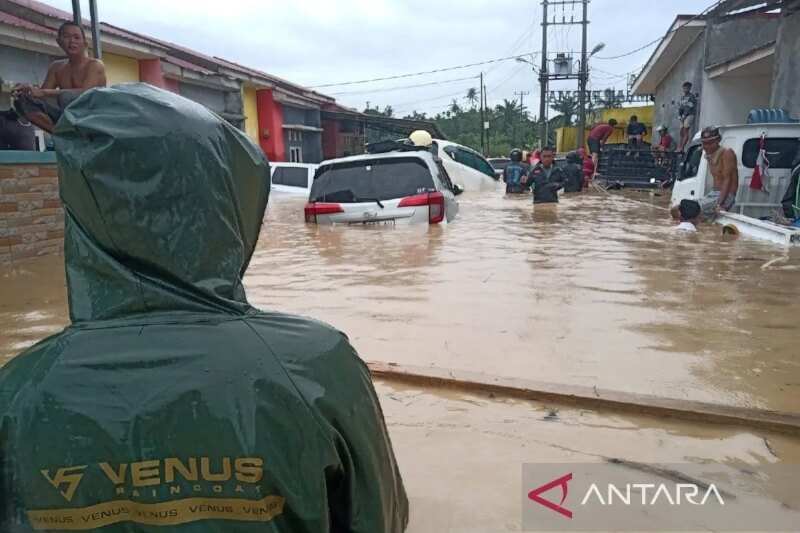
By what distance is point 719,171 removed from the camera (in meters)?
8.53

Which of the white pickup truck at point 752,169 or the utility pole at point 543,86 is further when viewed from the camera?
the utility pole at point 543,86

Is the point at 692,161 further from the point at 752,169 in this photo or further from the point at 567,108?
the point at 567,108

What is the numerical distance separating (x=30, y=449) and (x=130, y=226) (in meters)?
0.42

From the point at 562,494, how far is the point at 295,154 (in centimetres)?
2219

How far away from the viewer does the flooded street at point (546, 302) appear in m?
3.70

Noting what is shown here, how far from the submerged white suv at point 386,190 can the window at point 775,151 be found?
12.9ft

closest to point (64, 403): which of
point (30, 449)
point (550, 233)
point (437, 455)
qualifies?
point (30, 449)

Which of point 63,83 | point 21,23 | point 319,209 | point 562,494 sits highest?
point 21,23

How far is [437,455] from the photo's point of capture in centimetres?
269

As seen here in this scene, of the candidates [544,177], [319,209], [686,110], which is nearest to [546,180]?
[544,177]

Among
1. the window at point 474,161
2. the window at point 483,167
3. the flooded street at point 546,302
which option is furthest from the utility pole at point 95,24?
the window at point 483,167

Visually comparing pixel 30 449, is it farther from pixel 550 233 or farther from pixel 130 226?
pixel 550 233

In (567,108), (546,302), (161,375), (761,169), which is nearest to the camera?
(161,375)

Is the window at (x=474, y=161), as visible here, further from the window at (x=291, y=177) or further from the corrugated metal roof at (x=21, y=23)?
the corrugated metal roof at (x=21, y=23)
